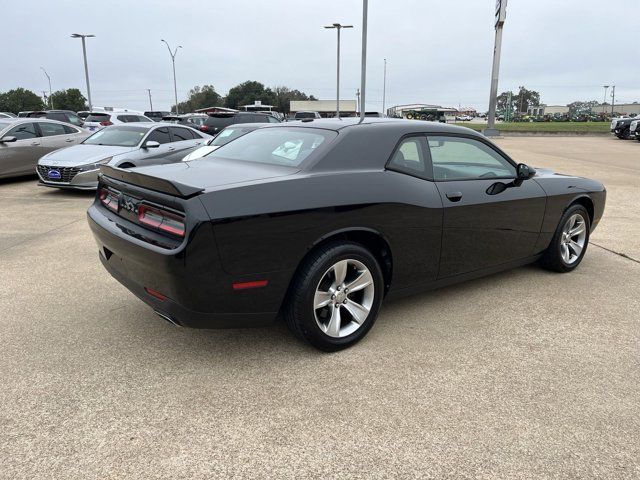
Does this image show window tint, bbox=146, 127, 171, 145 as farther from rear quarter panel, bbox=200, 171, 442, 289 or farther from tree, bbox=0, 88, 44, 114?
tree, bbox=0, 88, 44, 114

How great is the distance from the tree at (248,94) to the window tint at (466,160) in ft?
348

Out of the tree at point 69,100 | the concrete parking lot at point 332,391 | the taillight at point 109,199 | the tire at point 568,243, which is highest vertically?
the tree at point 69,100

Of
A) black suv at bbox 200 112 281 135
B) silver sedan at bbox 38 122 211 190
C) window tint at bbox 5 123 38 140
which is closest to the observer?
silver sedan at bbox 38 122 211 190

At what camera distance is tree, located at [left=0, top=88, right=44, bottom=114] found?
9150 cm

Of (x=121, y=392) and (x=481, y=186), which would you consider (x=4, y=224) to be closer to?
(x=121, y=392)

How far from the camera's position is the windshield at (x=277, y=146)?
348 cm

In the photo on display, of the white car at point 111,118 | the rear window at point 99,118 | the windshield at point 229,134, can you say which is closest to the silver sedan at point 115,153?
the windshield at point 229,134

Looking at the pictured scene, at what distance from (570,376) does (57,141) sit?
1229cm

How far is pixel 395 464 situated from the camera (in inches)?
89.0

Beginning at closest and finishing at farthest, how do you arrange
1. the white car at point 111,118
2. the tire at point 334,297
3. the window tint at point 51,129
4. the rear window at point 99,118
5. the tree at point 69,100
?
1. the tire at point 334,297
2. the window tint at point 51,129
3. the white car at point 111,118
4. the rear window at point 99,118
5. the tree at point 69,100

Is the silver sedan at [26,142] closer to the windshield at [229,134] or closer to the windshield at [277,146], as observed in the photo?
the windshield at [229,134]

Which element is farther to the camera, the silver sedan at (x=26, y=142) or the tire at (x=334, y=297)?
the silver sedan at (x=26, y=142)

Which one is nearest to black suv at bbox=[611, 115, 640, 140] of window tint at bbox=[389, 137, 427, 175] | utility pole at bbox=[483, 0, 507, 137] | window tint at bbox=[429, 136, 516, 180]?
utility pole at bbox=[483, 0, 507, 137]

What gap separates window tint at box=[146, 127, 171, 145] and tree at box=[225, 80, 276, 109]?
9916cm
